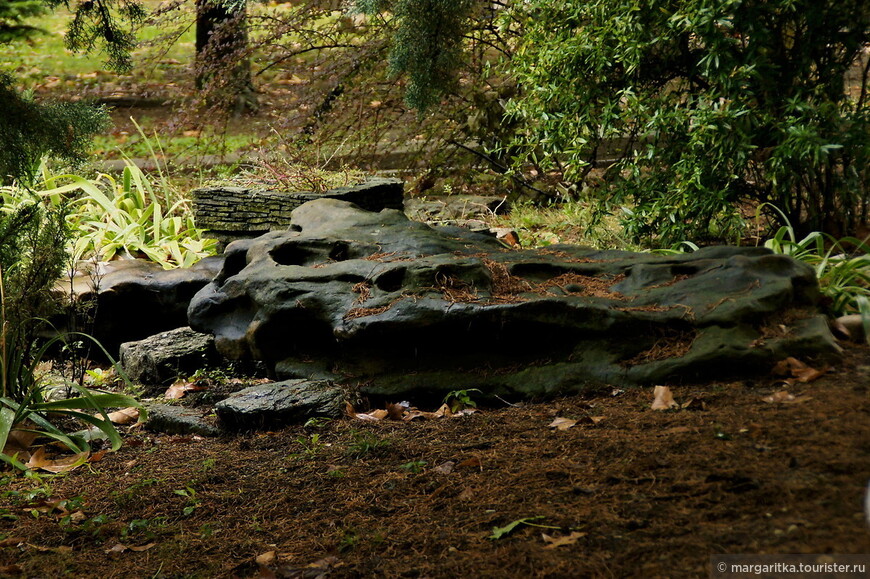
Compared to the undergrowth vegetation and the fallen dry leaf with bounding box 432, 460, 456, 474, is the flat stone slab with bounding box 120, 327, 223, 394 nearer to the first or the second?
the undergrowth vegetation

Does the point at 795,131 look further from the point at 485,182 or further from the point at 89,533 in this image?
the point at 485,182

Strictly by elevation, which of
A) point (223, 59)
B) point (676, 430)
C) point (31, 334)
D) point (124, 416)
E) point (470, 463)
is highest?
point (223, 59)

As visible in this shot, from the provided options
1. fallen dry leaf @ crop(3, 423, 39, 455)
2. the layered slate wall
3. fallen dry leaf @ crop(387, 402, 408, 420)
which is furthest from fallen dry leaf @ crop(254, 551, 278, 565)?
the layered slate wall

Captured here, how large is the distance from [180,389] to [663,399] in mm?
3283

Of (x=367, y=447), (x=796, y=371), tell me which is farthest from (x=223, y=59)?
(x=796, y=371)

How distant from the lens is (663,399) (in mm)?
3496

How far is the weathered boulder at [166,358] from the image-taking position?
5605mm

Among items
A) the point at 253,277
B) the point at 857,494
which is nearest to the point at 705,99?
the point at 253,277

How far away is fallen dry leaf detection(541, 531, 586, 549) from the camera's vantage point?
2.34m

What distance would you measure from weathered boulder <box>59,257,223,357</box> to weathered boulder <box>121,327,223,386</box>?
737 mm

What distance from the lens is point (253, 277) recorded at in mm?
4949

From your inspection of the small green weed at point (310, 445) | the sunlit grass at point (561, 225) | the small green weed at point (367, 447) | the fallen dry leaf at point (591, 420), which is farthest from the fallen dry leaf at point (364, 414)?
the sunlit grass at point (561, 225)

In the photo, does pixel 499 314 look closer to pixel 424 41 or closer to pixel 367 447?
pixel 367 447

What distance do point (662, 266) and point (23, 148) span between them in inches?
134
